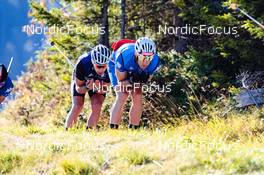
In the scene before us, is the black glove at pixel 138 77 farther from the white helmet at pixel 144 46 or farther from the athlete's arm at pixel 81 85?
the athlete's arm at pixel 81 85

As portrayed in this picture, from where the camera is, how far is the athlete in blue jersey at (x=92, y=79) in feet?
31.4

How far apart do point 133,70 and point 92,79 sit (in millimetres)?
1070

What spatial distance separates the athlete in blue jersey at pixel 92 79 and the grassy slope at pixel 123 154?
1323 millimetres

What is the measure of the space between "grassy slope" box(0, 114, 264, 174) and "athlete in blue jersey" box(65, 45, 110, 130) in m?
1.32

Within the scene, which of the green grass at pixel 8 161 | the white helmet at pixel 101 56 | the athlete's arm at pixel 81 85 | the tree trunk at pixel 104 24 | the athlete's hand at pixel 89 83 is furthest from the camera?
the tree trunk at pixel 104 24

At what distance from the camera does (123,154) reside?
6.64m

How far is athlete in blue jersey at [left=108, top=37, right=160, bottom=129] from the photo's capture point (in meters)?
8.98

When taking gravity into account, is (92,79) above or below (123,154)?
above

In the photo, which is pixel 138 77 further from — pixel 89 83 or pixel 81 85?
pixel 81 85

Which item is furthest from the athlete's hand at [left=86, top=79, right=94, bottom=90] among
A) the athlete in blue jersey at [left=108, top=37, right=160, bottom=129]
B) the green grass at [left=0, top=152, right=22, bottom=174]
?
the green grass at [left=0, top=152, right=22, bottom=174]

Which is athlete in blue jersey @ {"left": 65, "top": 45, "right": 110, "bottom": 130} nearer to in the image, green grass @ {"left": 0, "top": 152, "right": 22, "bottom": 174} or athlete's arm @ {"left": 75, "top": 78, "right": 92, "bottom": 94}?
athlete's arm @ {"left": 75, "top": 78, "right": 92, "bottom": 94}

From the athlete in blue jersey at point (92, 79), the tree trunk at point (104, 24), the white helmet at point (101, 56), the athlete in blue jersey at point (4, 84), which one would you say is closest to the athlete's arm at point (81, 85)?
the athlete in blue jersey at point (92, 79)

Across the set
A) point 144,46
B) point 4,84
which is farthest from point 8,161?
point 4,84

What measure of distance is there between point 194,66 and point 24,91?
14.2 meters
